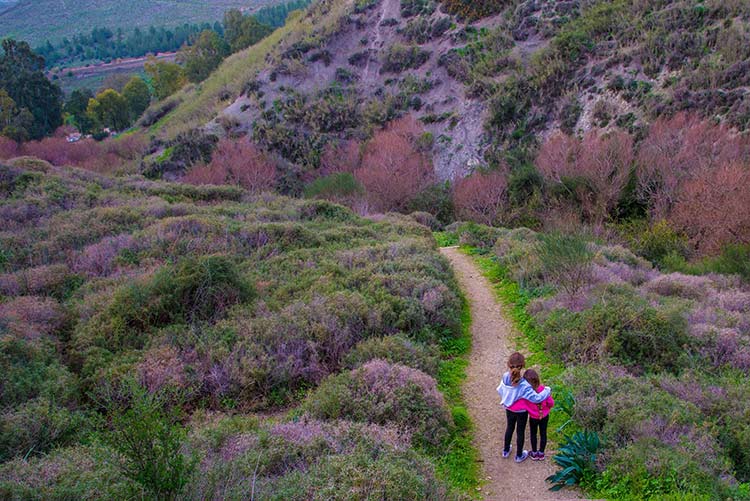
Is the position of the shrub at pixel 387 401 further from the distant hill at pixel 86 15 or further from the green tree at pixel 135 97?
the distant hill at pixel 86 15

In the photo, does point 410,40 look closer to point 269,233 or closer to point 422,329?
point 269,233

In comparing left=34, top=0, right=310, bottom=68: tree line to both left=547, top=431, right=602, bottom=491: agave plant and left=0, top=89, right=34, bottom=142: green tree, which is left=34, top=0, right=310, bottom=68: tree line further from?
left=547, top=431, right=602, bottom=491: agave plant

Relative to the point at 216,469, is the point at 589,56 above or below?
above

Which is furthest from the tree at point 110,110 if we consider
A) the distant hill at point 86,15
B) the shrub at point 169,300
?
the distant hill at point 86,15

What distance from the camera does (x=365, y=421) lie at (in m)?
7.62

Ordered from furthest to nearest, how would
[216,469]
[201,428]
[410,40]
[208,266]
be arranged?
[410,40] → [208,266] → [201,428] → [216,469]

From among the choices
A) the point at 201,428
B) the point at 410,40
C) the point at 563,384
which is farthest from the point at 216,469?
the point at 410,40

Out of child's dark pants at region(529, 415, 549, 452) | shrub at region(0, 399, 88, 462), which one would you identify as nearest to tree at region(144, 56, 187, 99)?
shrub at region(0, 399, 88, 462)

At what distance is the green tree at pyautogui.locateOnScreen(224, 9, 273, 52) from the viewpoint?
63.4m

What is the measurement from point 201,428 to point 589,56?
33.9 m

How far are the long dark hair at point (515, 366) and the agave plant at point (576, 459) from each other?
105 cm

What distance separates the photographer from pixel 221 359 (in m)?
9.69

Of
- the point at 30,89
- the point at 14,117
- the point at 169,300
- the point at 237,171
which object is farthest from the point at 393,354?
the point at 30,89

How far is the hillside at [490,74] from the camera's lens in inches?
1149
